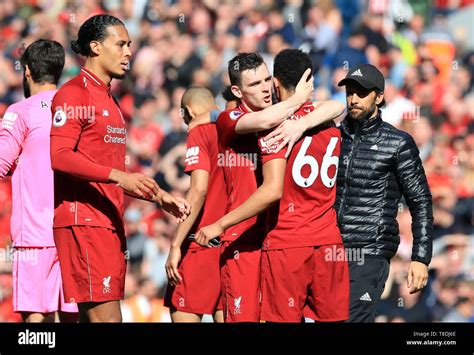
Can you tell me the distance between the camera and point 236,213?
5.97 meters

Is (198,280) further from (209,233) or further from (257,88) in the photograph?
(257,88)

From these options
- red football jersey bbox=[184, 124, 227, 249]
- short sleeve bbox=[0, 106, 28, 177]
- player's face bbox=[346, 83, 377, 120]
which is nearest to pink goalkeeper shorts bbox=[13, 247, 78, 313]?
short sleeve bbox=[0, 106, 28, 177]

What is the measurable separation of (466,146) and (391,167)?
4.59 m

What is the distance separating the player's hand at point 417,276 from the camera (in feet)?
21.4

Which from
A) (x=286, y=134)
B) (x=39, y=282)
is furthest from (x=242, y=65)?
Answer: (x=39, y=282)

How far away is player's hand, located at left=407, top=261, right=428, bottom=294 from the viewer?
6.51 meters

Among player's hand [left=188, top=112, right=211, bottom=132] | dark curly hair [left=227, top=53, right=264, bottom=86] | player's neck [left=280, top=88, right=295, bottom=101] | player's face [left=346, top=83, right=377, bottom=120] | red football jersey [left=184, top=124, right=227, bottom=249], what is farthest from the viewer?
player's hand [left=188, top=112, right=211, bottom=132]

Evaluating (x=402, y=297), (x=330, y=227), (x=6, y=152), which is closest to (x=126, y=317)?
(x=402, y=297)

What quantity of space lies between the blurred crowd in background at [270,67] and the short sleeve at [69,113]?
4323 mm

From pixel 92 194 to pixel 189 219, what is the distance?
1216 millimetres

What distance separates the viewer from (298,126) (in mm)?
6062

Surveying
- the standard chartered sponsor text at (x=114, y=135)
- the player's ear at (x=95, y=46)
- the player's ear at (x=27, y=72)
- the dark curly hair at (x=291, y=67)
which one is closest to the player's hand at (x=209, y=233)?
the standard chartered sponsor text at (x=114, y=135)

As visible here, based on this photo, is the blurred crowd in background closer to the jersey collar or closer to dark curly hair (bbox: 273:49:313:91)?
dark curly hair (bbox: 273:49:313:91)
